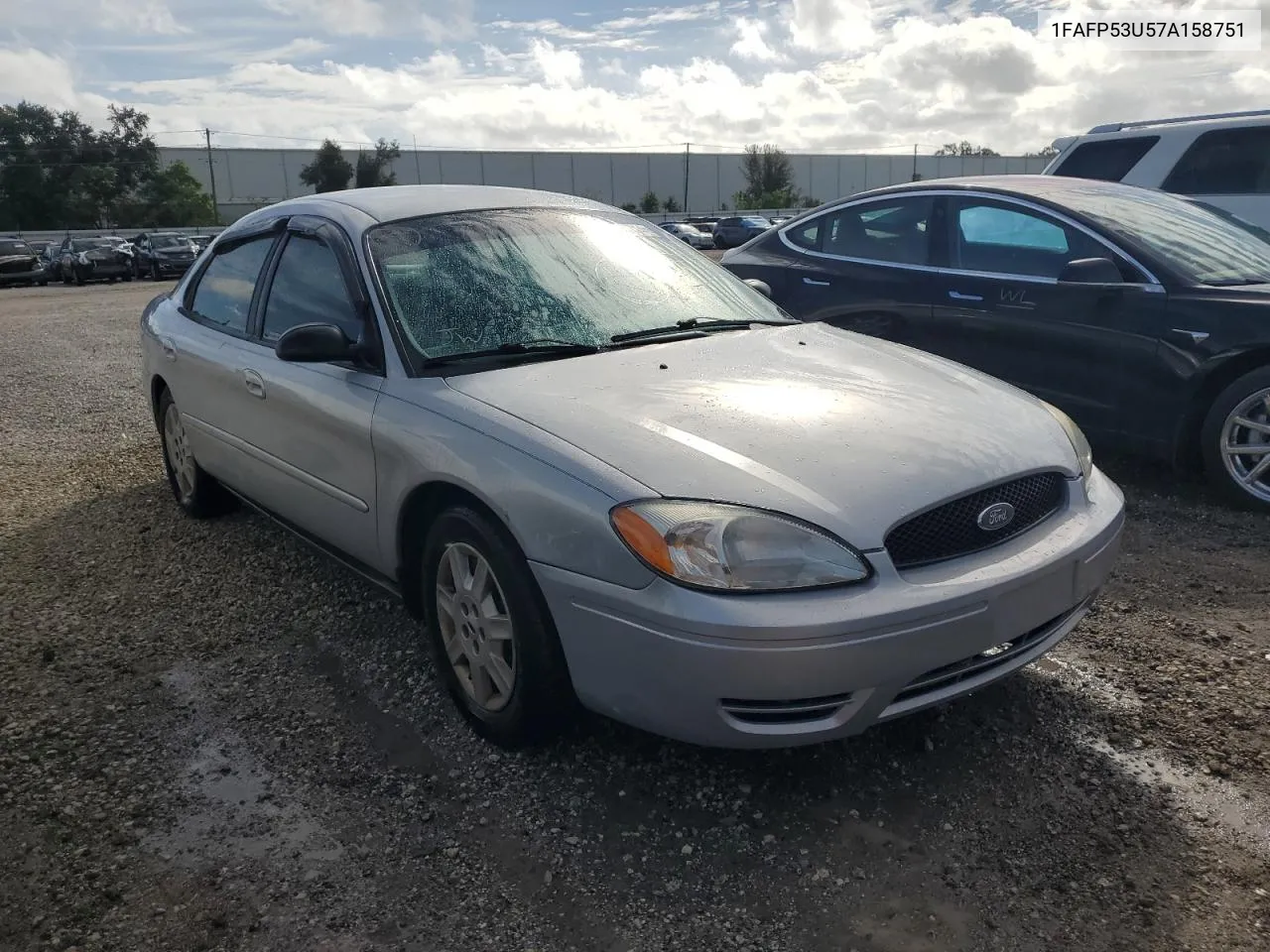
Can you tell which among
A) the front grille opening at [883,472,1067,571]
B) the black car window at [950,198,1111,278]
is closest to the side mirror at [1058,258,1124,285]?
the black car window at [950,198,1111,278]

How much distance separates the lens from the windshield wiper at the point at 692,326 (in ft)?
11.4

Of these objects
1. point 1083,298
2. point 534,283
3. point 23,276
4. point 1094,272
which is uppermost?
point 534,283

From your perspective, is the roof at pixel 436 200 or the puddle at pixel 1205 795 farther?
the roof at pixel 436 200

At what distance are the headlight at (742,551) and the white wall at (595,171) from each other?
73.4 meters

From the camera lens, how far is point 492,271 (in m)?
3.56

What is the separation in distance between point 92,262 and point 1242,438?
108 ft

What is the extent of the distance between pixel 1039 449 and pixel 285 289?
2803 mm

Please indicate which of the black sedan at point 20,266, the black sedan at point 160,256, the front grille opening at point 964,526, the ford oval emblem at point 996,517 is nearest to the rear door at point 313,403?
the front grille opening at point 964,526

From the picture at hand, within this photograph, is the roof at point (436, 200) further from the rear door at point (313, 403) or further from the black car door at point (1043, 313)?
the black car door at point (1043, 313)

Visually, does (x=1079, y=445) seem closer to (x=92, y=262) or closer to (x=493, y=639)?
(x=493, y=639)

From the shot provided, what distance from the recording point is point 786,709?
8.04 feet

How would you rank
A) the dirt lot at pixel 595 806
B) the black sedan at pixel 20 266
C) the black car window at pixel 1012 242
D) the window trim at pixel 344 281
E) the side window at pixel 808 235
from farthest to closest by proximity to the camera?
the black sedan at pixel 20 266
the side window at pixel 808 235
the black car window at pixel 1012 242
the window trim at pixel 344 281
the dirt lot at pixel 595 806

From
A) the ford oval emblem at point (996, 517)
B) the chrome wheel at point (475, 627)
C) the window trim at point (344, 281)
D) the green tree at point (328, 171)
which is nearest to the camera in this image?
the ford oval emblem at point (996, 517)

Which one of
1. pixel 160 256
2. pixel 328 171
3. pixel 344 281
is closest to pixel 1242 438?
pixel 344 281
